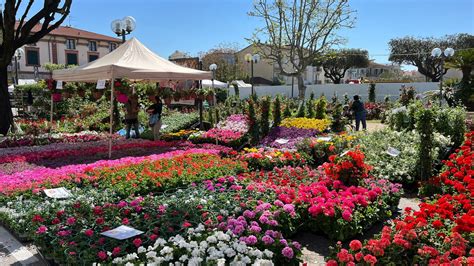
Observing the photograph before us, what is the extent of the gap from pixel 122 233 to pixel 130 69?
22.0ft

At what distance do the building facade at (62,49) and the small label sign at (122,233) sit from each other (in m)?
49.5

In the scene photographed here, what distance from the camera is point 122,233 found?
3.86 m

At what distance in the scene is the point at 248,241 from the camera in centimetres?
373

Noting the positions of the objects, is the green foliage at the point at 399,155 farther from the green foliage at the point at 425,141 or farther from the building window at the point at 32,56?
the building window at the point at 32,56

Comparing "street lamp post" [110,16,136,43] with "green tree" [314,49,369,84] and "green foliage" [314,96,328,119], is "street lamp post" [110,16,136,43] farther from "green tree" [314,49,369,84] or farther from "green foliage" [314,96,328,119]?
"green tree" [314,49,369,84]

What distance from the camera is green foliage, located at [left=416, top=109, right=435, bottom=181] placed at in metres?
6.89

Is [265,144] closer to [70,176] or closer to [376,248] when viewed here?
[70,176]

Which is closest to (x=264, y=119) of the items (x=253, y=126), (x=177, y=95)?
(x=253, y=126)

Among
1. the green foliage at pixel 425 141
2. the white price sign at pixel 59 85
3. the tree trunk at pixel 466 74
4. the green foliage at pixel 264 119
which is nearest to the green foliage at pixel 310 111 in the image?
the green foliage at pixel 264 119

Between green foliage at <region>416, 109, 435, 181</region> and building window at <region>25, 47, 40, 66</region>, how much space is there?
169 ft

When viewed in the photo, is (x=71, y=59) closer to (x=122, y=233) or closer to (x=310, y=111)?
(x=310, y=111)

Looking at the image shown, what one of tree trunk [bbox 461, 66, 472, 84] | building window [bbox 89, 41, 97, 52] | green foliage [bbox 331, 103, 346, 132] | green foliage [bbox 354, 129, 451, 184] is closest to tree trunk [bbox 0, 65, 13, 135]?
green foliage [bbox 331, 103, 346, 132]

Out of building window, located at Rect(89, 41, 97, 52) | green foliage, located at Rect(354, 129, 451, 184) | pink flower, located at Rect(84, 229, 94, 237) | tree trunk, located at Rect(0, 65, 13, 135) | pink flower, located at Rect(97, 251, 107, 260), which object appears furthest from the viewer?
building window, located at Rect(89, 41, 97, 52)

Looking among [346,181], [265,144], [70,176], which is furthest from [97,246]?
[265,144]
